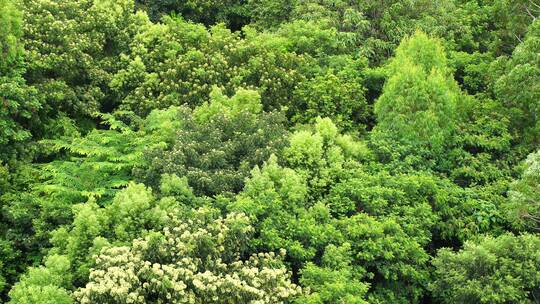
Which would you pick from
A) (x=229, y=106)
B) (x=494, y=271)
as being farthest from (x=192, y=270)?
(x=229, y=106)

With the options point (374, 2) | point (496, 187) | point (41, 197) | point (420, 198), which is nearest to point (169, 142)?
point (41, 197)

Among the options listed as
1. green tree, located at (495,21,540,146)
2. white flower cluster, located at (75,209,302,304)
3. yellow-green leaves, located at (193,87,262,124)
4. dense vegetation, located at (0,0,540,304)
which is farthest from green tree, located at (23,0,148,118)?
green tree, located at (495,21,540,146)

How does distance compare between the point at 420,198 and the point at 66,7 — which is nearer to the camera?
the point at 420,198

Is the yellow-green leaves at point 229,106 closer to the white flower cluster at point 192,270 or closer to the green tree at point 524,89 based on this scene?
the white flower cluster at point 192,270

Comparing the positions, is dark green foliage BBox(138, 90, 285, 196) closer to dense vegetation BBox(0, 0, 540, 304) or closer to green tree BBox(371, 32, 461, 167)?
dense vegetation BBox(0, 0, 540, 304)

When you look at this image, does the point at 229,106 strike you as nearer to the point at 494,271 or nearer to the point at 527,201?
the point at 527,201

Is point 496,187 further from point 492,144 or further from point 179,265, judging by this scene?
point 179,265
